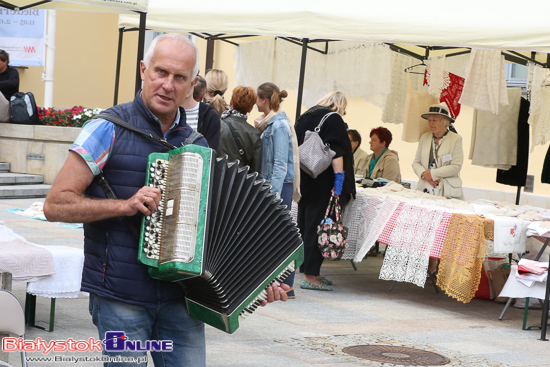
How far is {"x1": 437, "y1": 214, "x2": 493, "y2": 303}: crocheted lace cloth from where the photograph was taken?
7359 millimetres

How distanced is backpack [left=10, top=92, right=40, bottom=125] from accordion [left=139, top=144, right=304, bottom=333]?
35.7ft

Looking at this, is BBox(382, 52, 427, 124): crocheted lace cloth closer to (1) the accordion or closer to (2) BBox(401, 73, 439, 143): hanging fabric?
(2) BBox(401, 73, 439, 143): hanging fabric

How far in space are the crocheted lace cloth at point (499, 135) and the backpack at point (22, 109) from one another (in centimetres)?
695

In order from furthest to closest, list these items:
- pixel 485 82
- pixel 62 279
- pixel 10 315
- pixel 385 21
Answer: pixel 485 82, pixel 385 21, pixel 62 279, pixel 10 315

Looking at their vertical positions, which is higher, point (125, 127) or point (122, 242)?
point (125, 127)

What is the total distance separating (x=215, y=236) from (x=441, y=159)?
6.86 metres

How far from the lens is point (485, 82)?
9.27 meters

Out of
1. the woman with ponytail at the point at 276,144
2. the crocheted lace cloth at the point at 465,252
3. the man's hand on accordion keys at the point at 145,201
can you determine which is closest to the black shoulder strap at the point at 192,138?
the man's hand on accordion keys at the point at 145,201

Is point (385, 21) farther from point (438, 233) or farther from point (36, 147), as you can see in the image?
point (36, 147)

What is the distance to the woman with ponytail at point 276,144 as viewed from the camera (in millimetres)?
7285

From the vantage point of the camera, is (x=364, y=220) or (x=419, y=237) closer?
(x=419, y=237)

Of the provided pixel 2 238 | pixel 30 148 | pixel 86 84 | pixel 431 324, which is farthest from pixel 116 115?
pixel 86 84

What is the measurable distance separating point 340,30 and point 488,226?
7.79 feet

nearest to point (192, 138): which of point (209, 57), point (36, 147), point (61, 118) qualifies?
point (36, 147)
